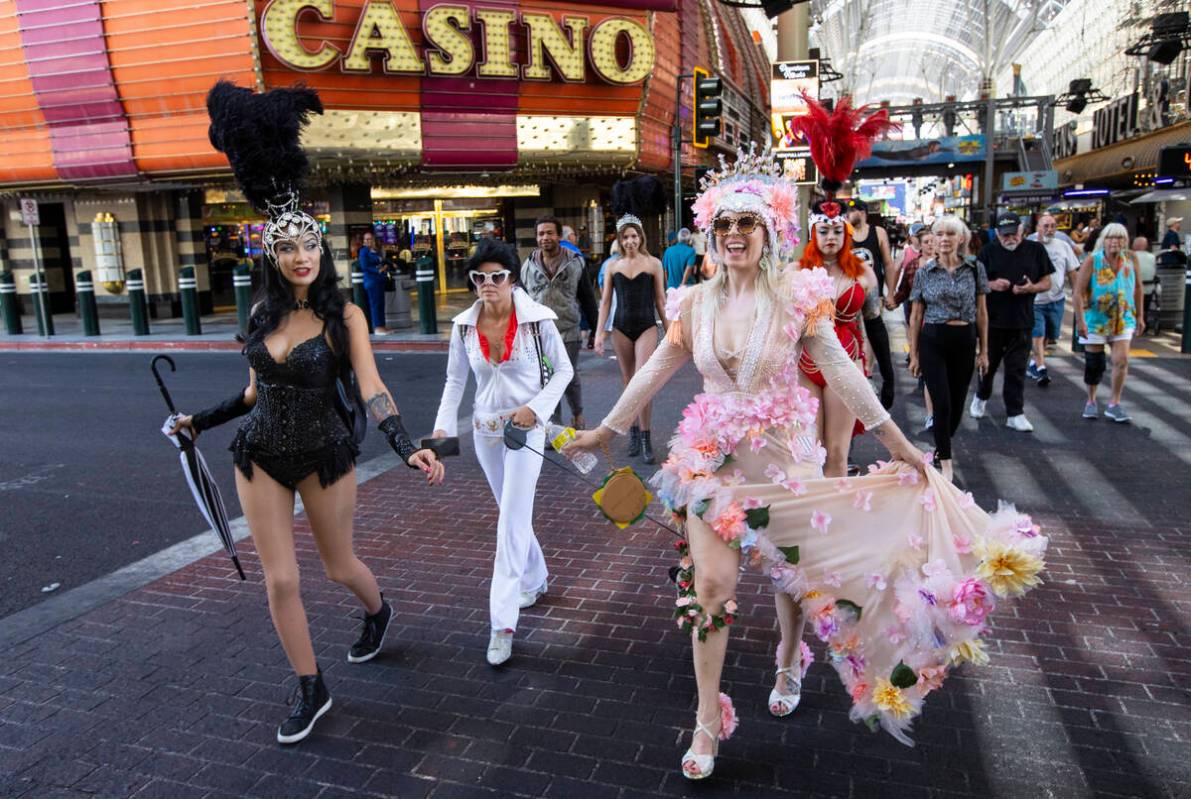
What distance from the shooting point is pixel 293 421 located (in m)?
3.50

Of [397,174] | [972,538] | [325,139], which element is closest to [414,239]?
[397,174]

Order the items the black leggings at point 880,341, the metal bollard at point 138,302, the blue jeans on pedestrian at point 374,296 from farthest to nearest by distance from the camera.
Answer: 1. the metal bollard at point 138,302
2. the blue jeans on pedestrian at point 374,296
3. the black leggings at point 880,341

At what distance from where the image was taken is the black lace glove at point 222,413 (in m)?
3.75

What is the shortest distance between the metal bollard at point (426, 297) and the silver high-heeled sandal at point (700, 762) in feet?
44.6

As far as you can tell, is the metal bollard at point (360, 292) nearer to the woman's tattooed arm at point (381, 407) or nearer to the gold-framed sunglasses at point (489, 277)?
the gold-framed sunglasses at point (489, 277)

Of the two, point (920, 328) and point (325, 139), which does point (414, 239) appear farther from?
point (920, 328)

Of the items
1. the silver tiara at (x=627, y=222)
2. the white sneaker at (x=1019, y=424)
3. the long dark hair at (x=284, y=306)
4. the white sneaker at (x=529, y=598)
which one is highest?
the silver tiara at (x=627, y=222)

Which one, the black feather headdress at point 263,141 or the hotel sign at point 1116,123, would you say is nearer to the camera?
the black feather headdress at point 263,141

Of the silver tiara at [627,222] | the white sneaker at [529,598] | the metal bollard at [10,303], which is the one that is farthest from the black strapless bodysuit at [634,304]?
the metal bollard at [10,303]

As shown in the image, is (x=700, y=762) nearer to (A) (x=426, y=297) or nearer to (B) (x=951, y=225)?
(B) (x=951, y=225)

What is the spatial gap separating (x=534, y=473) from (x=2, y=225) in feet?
78.8

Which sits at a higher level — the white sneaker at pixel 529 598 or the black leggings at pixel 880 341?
the black leggings at pixel 880 341

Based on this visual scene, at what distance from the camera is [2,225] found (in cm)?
2256

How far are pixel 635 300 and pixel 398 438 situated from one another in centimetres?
427
